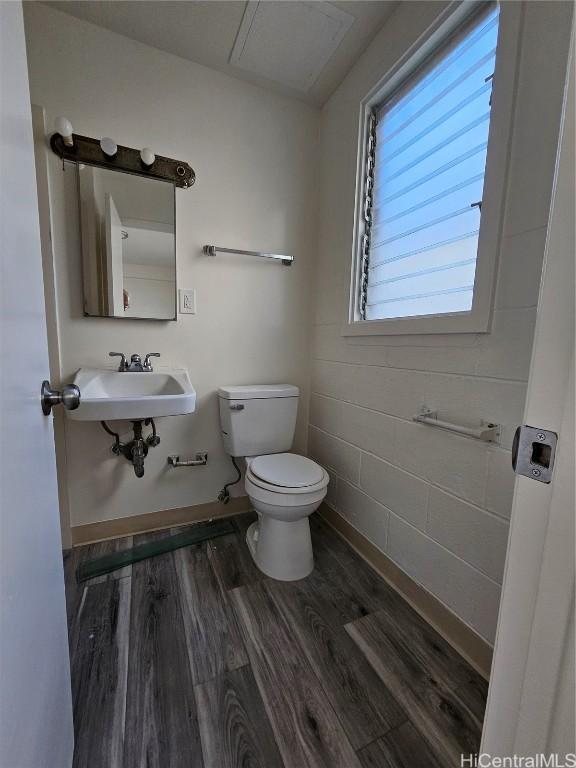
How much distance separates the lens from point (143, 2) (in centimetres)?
127

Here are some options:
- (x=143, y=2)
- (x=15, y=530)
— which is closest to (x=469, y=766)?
(x=15, y=530)

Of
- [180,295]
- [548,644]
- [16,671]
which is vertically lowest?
[16,671]

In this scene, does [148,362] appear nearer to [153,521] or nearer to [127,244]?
[127,244]

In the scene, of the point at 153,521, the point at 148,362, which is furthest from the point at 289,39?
the point at 153,521

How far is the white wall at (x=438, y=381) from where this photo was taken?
0.88 meters

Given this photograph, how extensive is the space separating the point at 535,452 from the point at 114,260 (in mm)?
1719

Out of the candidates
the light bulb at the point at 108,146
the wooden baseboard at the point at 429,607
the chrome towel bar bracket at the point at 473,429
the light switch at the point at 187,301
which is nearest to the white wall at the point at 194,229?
the light switch at the point at 187,301

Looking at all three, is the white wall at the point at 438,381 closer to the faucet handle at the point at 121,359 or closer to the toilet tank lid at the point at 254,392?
Answer: the toilet tank lid at the point at 254,392

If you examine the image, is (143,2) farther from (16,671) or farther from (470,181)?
(16,671)

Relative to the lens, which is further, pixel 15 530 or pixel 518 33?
pixel 518 33

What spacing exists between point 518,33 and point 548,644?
4.76 ft

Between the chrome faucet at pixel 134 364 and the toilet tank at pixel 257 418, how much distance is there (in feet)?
1.27

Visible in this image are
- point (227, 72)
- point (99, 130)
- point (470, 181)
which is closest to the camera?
point (470, 181)

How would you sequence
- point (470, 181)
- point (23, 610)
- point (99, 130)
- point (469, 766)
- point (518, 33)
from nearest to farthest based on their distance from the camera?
1. point (23, 610)
2. point (469, 766)
3. point (518, 33)
4. point (470, 181)
5. point (99, 130)
